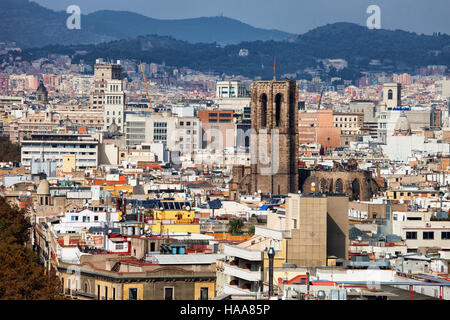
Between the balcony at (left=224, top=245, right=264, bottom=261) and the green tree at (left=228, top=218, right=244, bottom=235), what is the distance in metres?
16.1

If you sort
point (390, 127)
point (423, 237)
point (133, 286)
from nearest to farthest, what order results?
point (133, 286) < point (423, 237) < point (390, 127)

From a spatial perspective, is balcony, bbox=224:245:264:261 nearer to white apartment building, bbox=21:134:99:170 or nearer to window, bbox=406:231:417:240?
window, bbox=406:231:417:240

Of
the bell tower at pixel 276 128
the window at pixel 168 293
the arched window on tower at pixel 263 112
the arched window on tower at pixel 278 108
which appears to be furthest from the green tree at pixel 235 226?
the arched window on tower at pixel 278 108

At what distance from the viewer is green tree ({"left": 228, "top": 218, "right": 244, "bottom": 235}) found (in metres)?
45.9

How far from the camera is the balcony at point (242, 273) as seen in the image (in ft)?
89.6

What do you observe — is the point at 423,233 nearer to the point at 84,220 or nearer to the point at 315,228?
the point at 84,220

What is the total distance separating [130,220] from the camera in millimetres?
45812

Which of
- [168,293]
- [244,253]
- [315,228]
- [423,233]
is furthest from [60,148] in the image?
[244,253]

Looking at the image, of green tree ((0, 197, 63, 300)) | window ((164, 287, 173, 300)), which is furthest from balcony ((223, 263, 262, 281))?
green tree ((0, 197, 63, 300))

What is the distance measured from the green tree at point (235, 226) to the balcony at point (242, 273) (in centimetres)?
1665

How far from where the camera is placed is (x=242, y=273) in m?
27.8
